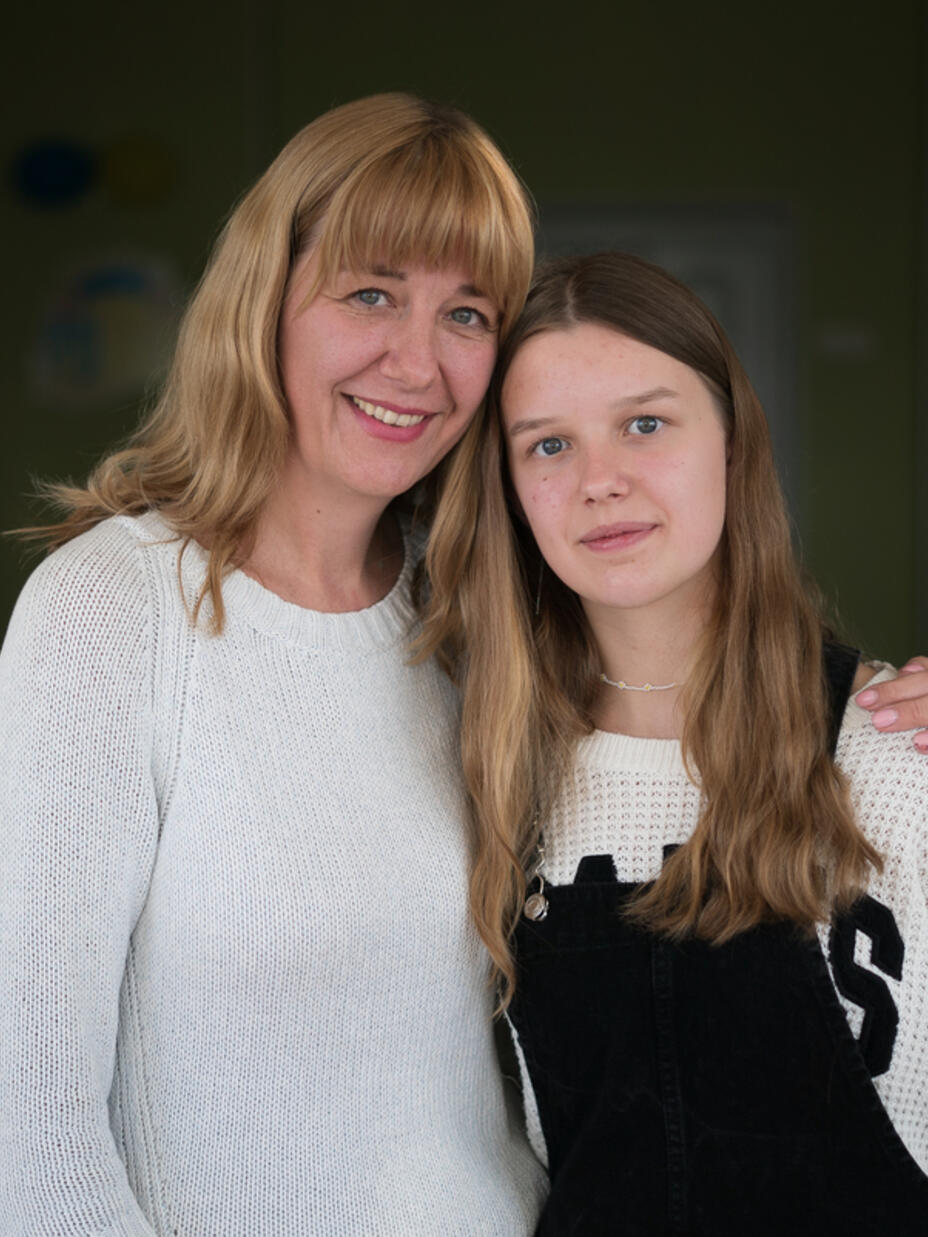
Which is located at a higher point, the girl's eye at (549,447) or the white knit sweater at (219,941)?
the girl's eye at (549,447)

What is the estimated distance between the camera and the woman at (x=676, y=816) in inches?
58.6

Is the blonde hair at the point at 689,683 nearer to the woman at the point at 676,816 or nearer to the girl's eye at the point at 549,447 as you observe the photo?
the woman at the point at 676,816

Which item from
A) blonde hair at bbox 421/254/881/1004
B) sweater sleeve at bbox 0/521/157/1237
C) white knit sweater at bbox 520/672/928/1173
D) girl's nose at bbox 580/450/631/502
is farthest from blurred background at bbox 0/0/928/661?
sweater sleeve at bbox 0/521/157/1237

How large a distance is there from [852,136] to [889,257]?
37cm

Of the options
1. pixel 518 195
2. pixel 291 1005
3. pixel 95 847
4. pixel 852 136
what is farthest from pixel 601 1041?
pixel 852 136

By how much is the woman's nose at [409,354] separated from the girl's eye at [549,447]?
6.3 inches

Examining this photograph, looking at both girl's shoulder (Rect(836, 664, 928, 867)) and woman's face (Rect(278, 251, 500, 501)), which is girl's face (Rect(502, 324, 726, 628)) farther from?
girl's shoulder (Rect(836, 664, 928, 867))

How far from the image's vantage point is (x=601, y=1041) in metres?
1.59

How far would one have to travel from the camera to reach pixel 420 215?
1.58 meters

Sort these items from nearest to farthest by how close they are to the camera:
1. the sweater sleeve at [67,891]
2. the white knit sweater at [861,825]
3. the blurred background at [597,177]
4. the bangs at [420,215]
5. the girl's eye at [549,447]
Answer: the sweater sleeve at [67,891] < the white knit sweater at [861,825] < the bangs at [420,215] < the girl's eye at [549,447] < the blurred background at [597,177]

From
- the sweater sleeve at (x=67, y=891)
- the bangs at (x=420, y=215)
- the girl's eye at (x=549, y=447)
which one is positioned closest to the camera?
the sweater sleeve at (x=67, y=891)

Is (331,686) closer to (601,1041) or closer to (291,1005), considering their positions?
(291,1005)

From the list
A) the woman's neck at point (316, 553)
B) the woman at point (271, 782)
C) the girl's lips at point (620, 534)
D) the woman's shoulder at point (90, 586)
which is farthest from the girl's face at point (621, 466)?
the woman's shoulder at point (90, 586)

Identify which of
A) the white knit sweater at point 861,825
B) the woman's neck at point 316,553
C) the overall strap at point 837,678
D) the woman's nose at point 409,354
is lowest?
the white knit sweater at point 861,825
